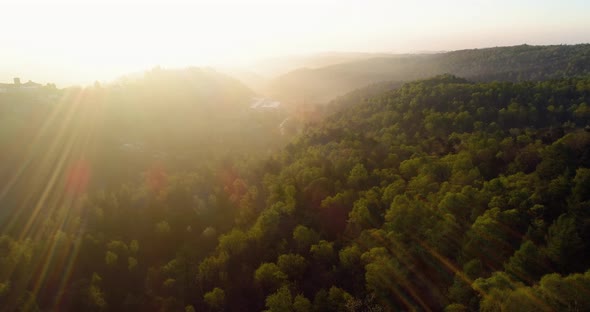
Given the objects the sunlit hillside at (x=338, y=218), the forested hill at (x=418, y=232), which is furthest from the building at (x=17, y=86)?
the forested hill at (x=418, y=232)

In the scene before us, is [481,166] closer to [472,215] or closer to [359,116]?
[472,215]

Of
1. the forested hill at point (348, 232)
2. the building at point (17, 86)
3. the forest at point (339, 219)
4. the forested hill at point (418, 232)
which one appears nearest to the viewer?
the forested hill at point (418, 232)

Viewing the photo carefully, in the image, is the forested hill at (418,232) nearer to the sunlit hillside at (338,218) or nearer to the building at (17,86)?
the sunlit hillside at (338,218)

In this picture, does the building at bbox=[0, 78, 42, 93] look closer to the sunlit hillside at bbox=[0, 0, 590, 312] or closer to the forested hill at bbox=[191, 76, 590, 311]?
the sunlit hillside at bbox=[0, 0, 590, 312]

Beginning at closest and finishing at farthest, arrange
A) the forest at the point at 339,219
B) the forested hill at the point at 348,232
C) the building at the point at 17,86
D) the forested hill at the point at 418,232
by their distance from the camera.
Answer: the forested hill at the point at 418,232 → the forested hill at the point at 348,232 → the forest at the point at 339,219 → the building at the point at 17,86

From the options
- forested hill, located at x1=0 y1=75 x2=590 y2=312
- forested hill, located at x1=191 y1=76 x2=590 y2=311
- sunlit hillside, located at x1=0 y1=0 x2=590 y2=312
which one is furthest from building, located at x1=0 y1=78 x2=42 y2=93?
forested hill, located at x1=191 y1=76 x2=590 y2=311

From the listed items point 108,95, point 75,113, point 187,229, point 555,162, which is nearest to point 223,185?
point 187,229
